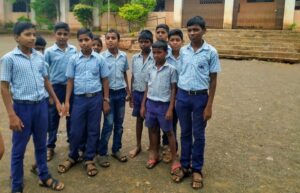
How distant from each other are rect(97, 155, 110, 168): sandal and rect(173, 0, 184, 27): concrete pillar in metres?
18.2

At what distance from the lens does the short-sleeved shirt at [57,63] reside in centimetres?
407

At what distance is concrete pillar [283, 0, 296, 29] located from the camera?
17562 millimetres

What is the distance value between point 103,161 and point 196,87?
5.13 ft

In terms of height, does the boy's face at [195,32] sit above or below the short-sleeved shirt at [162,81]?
above

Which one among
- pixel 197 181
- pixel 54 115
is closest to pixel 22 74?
pixel 54 115

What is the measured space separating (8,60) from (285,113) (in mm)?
5305

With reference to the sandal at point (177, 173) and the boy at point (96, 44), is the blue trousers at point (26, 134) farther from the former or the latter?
the sandal at point (177, 173)

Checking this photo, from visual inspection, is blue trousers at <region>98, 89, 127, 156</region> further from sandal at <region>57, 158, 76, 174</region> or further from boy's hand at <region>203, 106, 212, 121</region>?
boy's hand at <region>203, 106, 212, 121</region>

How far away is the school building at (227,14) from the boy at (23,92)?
683 inches

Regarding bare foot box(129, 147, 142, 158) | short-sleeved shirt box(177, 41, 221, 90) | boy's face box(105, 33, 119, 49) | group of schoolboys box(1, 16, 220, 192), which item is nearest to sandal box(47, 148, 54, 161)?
group of schoolboys box(1, 16, 220, 192)

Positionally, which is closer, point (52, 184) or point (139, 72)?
point (52, 184)

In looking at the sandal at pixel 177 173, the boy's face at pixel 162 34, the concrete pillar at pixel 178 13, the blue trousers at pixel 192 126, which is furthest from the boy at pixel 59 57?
the concrete pillar at pixel 178 13

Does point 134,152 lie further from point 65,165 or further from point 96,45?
point 96,45

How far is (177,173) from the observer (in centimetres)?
373
